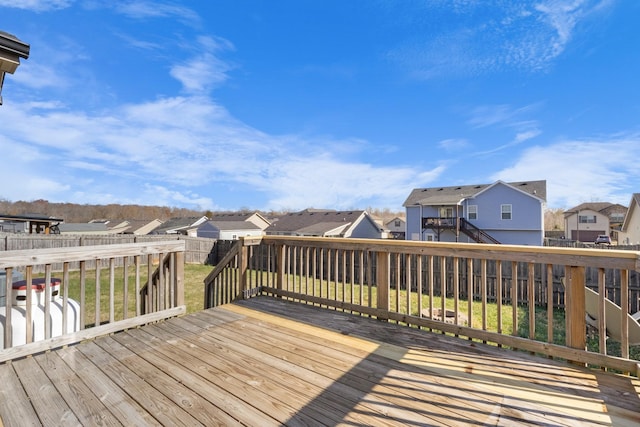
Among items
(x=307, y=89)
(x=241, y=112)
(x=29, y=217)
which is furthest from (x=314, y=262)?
(x=29, y=217)

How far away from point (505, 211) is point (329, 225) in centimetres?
1371

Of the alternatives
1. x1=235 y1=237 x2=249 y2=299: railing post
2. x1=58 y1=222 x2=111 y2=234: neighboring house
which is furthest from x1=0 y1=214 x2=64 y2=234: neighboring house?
x1=235 y1=237 x2=249 y2=299: railing post

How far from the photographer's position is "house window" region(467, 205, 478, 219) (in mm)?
22047

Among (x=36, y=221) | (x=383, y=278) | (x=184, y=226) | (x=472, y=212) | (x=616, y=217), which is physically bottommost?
(x=383, y=278)

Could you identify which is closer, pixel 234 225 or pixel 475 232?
pixel 475 232

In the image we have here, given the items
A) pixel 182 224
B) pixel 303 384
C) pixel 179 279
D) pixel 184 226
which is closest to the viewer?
pixel 303 384

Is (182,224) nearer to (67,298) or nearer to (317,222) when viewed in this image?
(317,222)

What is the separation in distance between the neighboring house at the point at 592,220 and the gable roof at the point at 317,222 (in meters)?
26.3

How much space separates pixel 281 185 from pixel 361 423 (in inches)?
1224

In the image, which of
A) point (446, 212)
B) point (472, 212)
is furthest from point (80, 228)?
point (472, 212)

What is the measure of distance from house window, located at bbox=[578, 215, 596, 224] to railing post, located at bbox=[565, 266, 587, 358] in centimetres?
4373

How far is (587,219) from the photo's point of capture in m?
34.4

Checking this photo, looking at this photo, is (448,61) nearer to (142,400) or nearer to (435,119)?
(435,119)

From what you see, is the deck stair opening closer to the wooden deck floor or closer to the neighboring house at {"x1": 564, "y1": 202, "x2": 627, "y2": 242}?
the wooden deck floor
